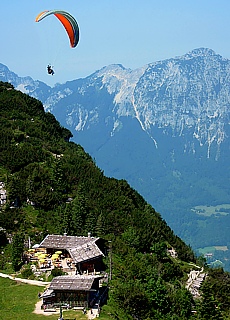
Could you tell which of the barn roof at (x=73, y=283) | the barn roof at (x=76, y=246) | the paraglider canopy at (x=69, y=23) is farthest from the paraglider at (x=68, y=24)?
the barn roof at (x=73, y=283)

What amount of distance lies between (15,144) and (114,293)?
1912 inches

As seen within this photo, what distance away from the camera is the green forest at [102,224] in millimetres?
51062

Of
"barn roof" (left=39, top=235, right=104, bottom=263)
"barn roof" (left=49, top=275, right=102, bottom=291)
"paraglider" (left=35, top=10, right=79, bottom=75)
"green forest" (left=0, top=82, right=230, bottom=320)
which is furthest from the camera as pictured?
"barn roof" (left=39, top=235, right=104, bottom=263)

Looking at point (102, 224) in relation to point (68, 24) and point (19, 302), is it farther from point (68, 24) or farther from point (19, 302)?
point (68, 24)

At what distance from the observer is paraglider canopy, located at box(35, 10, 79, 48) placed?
5308cm

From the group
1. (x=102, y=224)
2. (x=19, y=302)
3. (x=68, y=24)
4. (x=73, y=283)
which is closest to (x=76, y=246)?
(x=102, y=224)

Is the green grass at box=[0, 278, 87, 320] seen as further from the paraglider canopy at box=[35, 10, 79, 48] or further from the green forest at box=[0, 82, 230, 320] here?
the paraglider canopy at box=[35, 10, 79, 48]

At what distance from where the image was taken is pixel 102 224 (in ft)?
235

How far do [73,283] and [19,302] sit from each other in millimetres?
5409

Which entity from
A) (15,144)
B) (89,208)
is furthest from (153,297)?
(15,144)

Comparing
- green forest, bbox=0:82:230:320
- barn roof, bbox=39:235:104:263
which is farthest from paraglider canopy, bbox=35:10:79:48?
green forest, bbox=0:82:230:320

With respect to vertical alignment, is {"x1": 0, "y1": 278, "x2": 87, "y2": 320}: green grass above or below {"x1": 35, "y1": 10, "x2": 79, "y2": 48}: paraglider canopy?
below

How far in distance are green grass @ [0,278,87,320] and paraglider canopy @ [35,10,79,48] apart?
25.8 metres

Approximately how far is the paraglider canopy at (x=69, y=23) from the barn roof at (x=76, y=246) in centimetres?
2259
